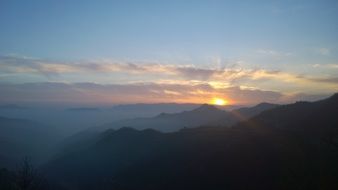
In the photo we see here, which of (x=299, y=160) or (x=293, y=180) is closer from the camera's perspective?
(x=293, y=180)

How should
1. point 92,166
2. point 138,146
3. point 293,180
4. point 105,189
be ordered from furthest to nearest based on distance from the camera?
point 92,166 < point 138,146 < point 105,189 < point 293,180

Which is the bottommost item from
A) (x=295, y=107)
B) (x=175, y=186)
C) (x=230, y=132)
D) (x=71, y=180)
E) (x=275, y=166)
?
(x=71, y=180)

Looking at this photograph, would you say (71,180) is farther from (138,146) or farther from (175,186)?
(175,186)

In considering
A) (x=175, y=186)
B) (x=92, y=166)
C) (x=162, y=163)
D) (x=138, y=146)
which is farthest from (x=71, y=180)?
(x=175, y=186)

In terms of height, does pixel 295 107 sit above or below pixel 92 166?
above

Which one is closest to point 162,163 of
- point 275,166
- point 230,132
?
point 230,132

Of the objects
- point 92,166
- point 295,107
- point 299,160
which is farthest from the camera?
point 92,166
